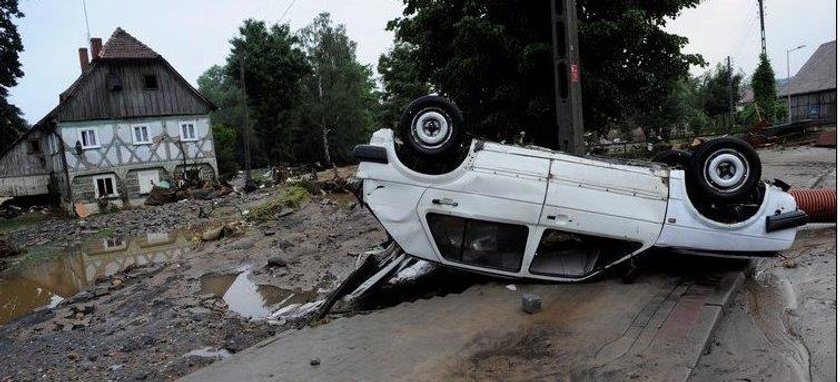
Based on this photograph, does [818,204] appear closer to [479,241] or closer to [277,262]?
[479,241]

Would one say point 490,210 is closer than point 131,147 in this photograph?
Yes

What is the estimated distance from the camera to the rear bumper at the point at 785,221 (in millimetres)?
5594

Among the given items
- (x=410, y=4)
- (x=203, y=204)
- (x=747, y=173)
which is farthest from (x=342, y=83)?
(x=747, y=173)

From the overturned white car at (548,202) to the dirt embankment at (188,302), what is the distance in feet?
8.02

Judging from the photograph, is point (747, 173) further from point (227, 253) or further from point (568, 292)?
point (227, 253)

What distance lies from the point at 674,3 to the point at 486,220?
1116 centimetres

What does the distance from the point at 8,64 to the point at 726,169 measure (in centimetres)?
3685

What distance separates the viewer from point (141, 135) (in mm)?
27984

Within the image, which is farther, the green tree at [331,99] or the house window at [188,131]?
the green tree at [331,99]

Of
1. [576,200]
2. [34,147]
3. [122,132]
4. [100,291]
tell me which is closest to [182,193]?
[122,132]

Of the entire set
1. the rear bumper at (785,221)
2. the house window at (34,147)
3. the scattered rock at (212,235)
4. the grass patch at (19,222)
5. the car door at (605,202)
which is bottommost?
the grass patch at (19,222)

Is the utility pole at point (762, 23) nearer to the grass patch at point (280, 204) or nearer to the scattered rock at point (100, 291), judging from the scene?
the grass patch at point (280, 204)

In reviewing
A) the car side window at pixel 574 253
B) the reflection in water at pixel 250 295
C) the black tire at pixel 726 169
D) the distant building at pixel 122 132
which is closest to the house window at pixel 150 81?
the distant building at pixel 122 132

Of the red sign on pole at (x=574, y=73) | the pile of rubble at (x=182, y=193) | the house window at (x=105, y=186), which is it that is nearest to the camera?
the red sign on pole at (x=574, y=73)
